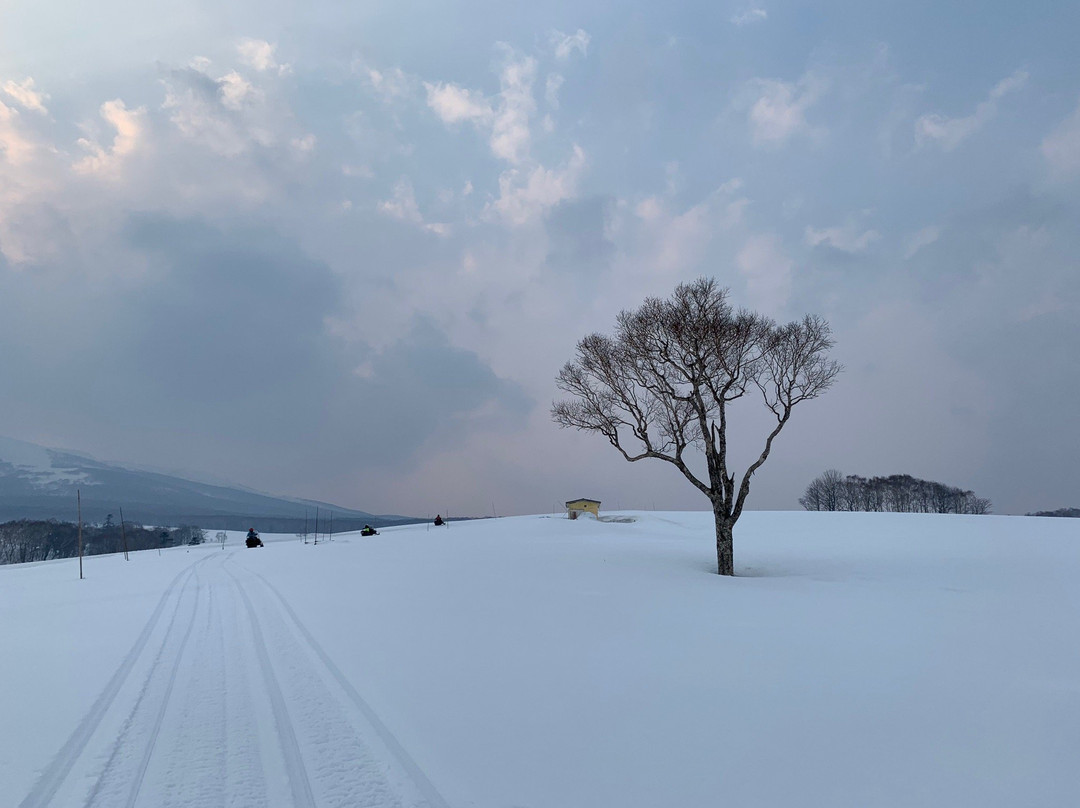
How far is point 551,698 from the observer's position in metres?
6.65

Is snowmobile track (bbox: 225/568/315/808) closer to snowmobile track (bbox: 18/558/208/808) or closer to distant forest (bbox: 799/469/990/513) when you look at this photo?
snowmobile track (bbox: 18/558/208/808)

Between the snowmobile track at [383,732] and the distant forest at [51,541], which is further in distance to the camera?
the distant forest at [51,541]

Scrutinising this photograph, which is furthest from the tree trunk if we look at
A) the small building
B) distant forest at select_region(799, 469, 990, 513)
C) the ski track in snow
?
distant forest at select_region(799, 469, 990, 513)

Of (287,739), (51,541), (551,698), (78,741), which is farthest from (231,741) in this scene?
(51,541)

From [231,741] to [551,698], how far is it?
3.59 metres

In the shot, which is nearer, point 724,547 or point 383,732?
point 383,732

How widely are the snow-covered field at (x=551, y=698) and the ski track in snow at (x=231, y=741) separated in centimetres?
3

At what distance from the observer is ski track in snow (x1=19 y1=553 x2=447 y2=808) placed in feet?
14.7

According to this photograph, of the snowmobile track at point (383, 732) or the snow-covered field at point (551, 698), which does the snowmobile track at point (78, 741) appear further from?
the snowmobile track at point (383, 732)

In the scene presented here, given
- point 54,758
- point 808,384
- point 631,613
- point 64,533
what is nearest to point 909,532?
point 808,384

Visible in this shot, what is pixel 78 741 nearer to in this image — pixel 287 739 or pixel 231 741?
pixel 231 741

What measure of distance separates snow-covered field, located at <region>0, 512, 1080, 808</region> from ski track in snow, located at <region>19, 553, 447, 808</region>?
32 millimetres

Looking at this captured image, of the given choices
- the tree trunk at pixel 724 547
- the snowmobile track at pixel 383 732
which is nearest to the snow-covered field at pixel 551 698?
the snowmobile track at pixel 383 732

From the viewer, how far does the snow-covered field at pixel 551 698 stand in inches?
181
